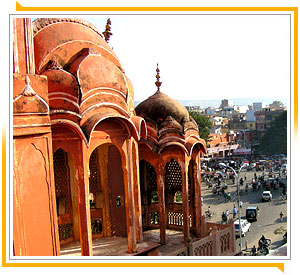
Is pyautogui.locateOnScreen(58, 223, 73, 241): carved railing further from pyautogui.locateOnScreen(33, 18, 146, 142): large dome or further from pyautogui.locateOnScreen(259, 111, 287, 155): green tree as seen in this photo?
pyautogui.locateOnScreen(259, 111, 287, 155): green tree

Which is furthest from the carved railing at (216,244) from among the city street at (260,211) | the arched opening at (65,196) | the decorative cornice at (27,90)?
the decorative cornice at (27,90)

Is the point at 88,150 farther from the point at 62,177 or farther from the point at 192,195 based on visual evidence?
the point at 192,195

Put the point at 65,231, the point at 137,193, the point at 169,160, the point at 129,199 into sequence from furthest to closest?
the point at 169,160
the point at 65,231
the point at 137,193
the point at 129,199

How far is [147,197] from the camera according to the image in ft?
47.1

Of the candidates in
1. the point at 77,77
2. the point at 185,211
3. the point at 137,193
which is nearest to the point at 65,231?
the point at 137,193

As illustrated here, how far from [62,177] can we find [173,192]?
4.80 m

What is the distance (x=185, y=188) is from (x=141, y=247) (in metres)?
3.13

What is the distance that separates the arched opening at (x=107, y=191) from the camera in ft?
40.1

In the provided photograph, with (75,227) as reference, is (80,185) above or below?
above

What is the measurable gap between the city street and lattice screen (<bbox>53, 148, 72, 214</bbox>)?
1087cm

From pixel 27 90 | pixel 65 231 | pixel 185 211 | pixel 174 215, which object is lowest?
pixel 174 215
